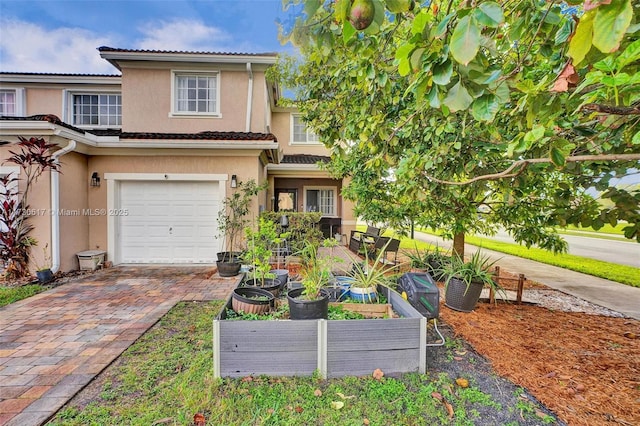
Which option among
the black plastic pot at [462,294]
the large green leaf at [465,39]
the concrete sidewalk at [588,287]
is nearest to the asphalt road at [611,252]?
the concrete sidewalk at [588,287]

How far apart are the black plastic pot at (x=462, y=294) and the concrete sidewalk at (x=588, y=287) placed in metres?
0.92

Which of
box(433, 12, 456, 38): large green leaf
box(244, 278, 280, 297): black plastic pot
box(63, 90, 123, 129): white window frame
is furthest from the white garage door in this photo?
box(433, 12, 456, 38): large green leaf

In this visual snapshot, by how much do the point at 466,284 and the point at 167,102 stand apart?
9981 mm

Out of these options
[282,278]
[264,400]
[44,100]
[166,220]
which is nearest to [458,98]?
[264,400]

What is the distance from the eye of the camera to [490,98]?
53.7 inches

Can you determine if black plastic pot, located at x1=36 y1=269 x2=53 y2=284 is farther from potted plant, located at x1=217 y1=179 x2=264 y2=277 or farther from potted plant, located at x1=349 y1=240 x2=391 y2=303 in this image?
potted plant, located at x1=349 y1=240 x2=391 y2=303

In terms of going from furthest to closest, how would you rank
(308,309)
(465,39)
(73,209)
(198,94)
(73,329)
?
(198,94), (73,209), (73,329), (308,309), (465,39)

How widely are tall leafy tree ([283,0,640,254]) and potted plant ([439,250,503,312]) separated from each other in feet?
3.23

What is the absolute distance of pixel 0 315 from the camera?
4469 millimetres

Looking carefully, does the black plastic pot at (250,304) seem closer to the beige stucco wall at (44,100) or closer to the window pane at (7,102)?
the beige stucco wall at (44,100)

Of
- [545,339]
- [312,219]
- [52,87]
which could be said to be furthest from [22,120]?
[545,339]

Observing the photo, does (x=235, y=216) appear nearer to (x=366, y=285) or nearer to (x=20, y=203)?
(x=20, y=203)

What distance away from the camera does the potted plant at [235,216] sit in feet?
25.0

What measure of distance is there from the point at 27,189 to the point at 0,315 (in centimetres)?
325
